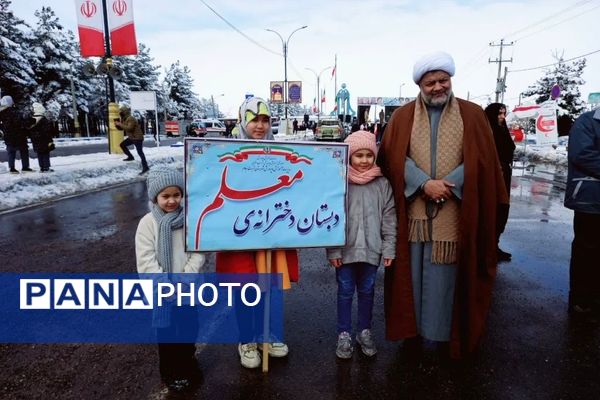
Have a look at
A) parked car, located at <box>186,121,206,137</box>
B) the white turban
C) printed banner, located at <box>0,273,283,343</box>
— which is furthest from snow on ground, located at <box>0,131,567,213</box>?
parked car, located at <box>186,121,206,137</box>

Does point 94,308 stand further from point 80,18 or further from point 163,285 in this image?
point 80,18

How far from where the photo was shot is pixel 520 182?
40.1 ft

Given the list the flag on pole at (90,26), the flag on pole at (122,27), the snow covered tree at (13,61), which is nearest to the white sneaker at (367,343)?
the flag on pole at (122,27)

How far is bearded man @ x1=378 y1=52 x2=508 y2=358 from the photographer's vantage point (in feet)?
8.91

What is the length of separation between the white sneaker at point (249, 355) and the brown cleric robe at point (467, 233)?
942mm

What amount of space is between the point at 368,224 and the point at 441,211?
50 centimetres

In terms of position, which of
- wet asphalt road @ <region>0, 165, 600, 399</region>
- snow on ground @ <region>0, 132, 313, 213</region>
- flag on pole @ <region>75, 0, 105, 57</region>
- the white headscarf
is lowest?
wet asphalt road @ <region>0, 165, 600, 399</region>

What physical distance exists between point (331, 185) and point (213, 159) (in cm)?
80

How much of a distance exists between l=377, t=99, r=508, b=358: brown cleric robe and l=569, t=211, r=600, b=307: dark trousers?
1.40 m

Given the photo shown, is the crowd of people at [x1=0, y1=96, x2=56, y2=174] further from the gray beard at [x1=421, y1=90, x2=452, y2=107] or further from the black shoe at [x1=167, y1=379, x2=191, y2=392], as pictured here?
the gray beard at [x1=421, y1=90, x2=452, y2=107]

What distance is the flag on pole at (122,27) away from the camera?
1497 centimetres

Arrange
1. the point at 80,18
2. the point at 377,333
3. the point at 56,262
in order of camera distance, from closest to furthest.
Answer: the point at 377,333 < the point at 56,262 < the point at 80,18

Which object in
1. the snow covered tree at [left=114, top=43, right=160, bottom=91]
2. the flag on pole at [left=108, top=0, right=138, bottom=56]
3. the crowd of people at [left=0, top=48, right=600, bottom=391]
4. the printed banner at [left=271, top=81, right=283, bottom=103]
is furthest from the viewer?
the snow covered tree at [left=114, top=43, right=160, bottom=91]

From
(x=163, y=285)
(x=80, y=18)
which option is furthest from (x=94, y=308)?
(x=80, y=18)
